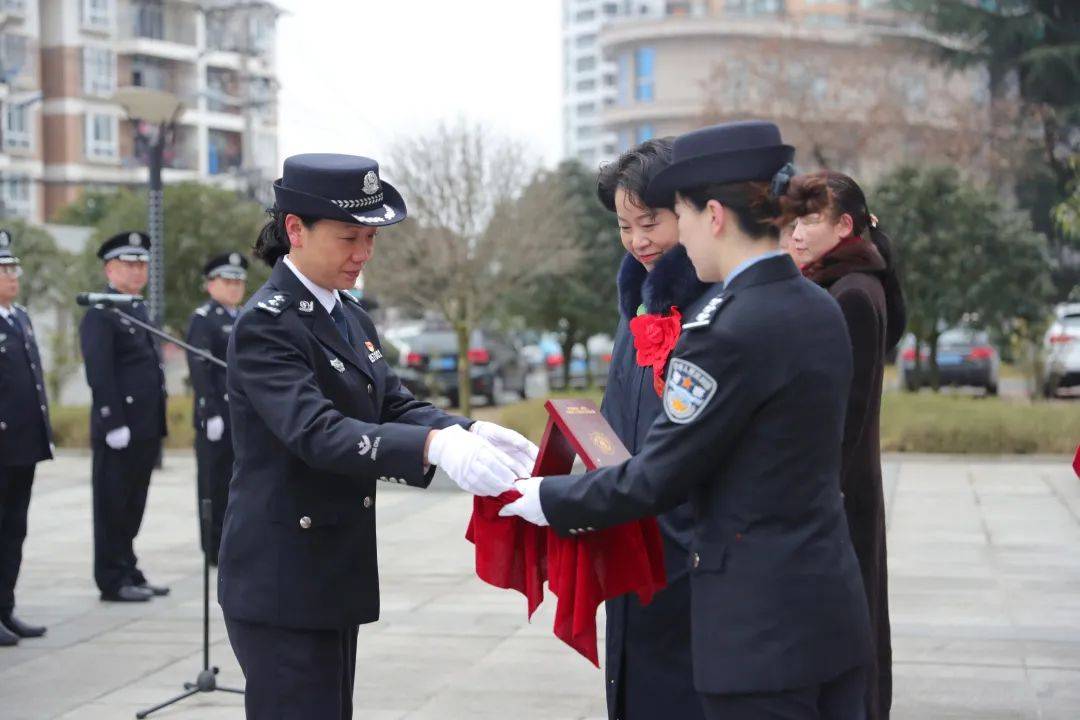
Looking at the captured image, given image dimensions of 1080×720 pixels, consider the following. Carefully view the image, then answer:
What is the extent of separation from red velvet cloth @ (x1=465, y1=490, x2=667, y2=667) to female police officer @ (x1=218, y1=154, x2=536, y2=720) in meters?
0.16

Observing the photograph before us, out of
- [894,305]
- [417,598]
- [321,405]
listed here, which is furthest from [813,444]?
[417,598]

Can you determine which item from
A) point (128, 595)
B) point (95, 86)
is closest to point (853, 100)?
point (128, 595)

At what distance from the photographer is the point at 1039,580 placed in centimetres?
861

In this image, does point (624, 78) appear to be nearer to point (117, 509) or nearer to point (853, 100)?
point (853, 100)

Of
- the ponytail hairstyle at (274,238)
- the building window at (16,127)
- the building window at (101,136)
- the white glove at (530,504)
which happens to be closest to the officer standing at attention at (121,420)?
the ponytail hairstyle at (274,238)

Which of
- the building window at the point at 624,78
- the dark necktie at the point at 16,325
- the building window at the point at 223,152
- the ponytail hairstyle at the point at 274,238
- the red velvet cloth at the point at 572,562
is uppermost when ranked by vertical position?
the building window at the point at 624,78

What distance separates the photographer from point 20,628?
747 cm

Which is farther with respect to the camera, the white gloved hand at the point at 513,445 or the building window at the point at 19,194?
the building window at the point at 19,194

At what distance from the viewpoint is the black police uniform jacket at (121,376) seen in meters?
8.46

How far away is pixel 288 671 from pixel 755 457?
1.32 meters

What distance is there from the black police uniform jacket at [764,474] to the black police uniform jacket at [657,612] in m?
0.53

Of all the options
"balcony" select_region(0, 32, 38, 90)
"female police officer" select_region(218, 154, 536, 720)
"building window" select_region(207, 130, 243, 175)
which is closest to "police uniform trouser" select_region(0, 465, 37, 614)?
"female police officer" select_region(218, 154, 536, 720)

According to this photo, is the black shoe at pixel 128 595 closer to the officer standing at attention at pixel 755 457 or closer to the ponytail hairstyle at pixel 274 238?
the ponytail hairstyle at pixel 274 238

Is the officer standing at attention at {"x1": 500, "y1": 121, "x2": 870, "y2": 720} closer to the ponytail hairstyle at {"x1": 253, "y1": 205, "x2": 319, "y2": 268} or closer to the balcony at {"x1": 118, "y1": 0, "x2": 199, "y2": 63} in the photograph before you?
Result: the ponytail hairstyle at {"x1": 253, "y1": 205, "x2": 319, "y2": 268}
